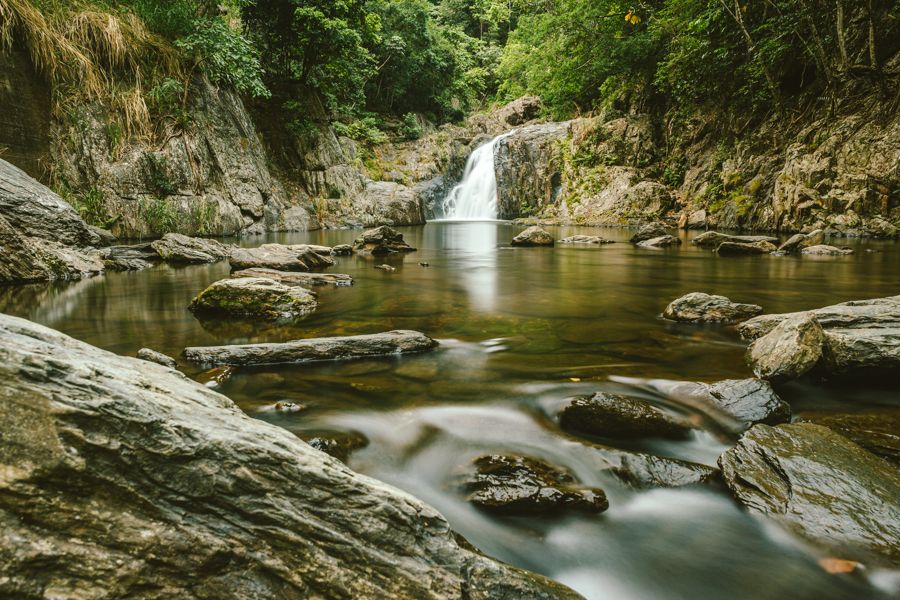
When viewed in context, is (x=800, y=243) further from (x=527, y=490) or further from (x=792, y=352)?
(x=527, y=490)

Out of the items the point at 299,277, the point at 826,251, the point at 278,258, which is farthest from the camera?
the point at 826,251

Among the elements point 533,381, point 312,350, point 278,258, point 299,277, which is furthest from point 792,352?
point 278,258

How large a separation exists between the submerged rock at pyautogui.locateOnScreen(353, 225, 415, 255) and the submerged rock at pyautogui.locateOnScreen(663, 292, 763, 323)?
7.33 m

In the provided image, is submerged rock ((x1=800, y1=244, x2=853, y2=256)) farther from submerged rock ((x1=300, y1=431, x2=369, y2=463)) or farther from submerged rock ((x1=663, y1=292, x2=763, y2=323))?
submerged rock ((x1=300, y1=431, x2=369, y2=463))

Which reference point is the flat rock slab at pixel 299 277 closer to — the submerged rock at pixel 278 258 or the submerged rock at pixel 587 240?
the submerged rock at pixel 278 258

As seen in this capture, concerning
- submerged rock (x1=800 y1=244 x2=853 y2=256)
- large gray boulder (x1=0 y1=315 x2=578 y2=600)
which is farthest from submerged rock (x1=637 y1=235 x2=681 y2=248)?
large gray boulder (x1=0 y1=315 x2=578 y2=600)

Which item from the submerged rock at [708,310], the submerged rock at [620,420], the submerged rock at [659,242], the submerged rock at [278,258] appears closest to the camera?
the submerged rock at [620,420]

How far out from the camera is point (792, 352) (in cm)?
305

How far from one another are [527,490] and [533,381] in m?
1.27

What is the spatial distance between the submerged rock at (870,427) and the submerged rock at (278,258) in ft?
22.4

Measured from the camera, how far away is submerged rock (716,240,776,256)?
35.2 feet

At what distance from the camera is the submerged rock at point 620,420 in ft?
8.27

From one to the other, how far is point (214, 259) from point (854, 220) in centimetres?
1687

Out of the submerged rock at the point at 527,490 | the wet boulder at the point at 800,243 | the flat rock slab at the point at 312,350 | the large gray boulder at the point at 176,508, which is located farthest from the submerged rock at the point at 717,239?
the large gray boulder at the point at 176,508
